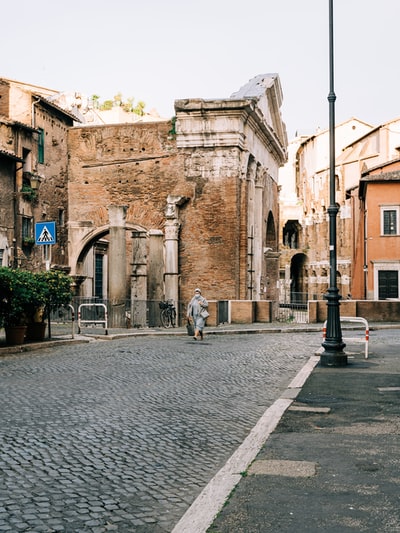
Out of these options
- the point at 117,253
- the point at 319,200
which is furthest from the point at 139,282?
the point at 319,200

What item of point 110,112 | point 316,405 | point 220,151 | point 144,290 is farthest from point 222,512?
point 110,112

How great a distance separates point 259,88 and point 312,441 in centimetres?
2615

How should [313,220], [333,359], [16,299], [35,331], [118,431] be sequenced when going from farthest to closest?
[313,220], [35,331], [16,299], [333,359], [118,431]

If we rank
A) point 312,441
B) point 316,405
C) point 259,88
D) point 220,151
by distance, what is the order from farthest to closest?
point 259,88, point 220,151, point 316,405, point 312,441

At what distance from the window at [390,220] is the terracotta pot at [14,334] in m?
29.9

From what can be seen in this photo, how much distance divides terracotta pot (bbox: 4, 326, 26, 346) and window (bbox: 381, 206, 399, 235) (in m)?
29.9

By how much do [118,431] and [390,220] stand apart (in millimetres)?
36649

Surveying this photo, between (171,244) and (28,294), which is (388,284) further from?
(28,294)

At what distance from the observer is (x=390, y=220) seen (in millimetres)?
41562

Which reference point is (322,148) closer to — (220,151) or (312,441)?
(220,151)

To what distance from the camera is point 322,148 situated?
7019 centimetres

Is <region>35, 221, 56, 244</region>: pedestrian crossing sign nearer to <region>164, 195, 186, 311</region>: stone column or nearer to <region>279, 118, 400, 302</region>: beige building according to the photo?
<region>164, 195, 186, 311</region>: stone column

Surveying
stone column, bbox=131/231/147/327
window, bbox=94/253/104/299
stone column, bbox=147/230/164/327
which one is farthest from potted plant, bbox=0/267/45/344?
window, bbox=94/253/104/299

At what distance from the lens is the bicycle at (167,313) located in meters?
24.6
